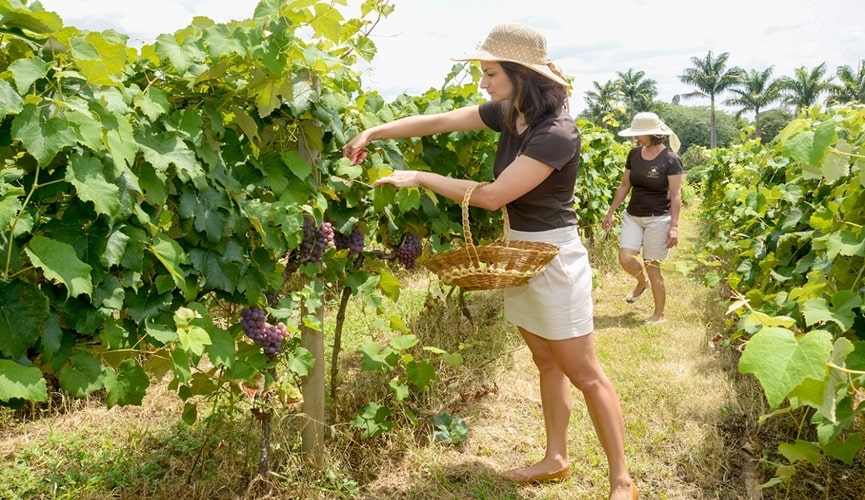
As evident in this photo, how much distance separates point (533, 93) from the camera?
93.4 inches

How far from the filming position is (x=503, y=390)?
13.1 ft

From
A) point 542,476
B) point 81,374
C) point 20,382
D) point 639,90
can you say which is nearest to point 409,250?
point 542,476

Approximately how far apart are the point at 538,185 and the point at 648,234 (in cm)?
342

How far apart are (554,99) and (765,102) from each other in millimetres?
88859

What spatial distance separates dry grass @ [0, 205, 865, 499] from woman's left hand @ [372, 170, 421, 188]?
1060mm

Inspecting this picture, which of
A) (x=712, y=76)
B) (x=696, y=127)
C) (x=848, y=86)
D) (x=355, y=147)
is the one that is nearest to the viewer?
(x=355, y=147)

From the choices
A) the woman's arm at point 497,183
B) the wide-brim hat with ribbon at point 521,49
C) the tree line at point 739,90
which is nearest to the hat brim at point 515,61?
the wide-brim hat with ribbon at point 521,49

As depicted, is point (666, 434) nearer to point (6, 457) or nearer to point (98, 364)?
point (98, 364)

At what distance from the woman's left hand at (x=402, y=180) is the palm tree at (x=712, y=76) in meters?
91.4

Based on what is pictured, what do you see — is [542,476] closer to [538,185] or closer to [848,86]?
[538,185]

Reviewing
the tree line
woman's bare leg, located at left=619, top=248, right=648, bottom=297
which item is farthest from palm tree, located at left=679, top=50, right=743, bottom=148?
woman's bare leg, located at left=619, top=248, right=648, bottom=297

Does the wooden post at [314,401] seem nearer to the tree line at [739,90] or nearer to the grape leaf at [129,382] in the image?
the grape leaf at [129,382]

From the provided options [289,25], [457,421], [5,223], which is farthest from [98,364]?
[457,421]

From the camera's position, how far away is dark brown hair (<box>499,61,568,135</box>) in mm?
2371
